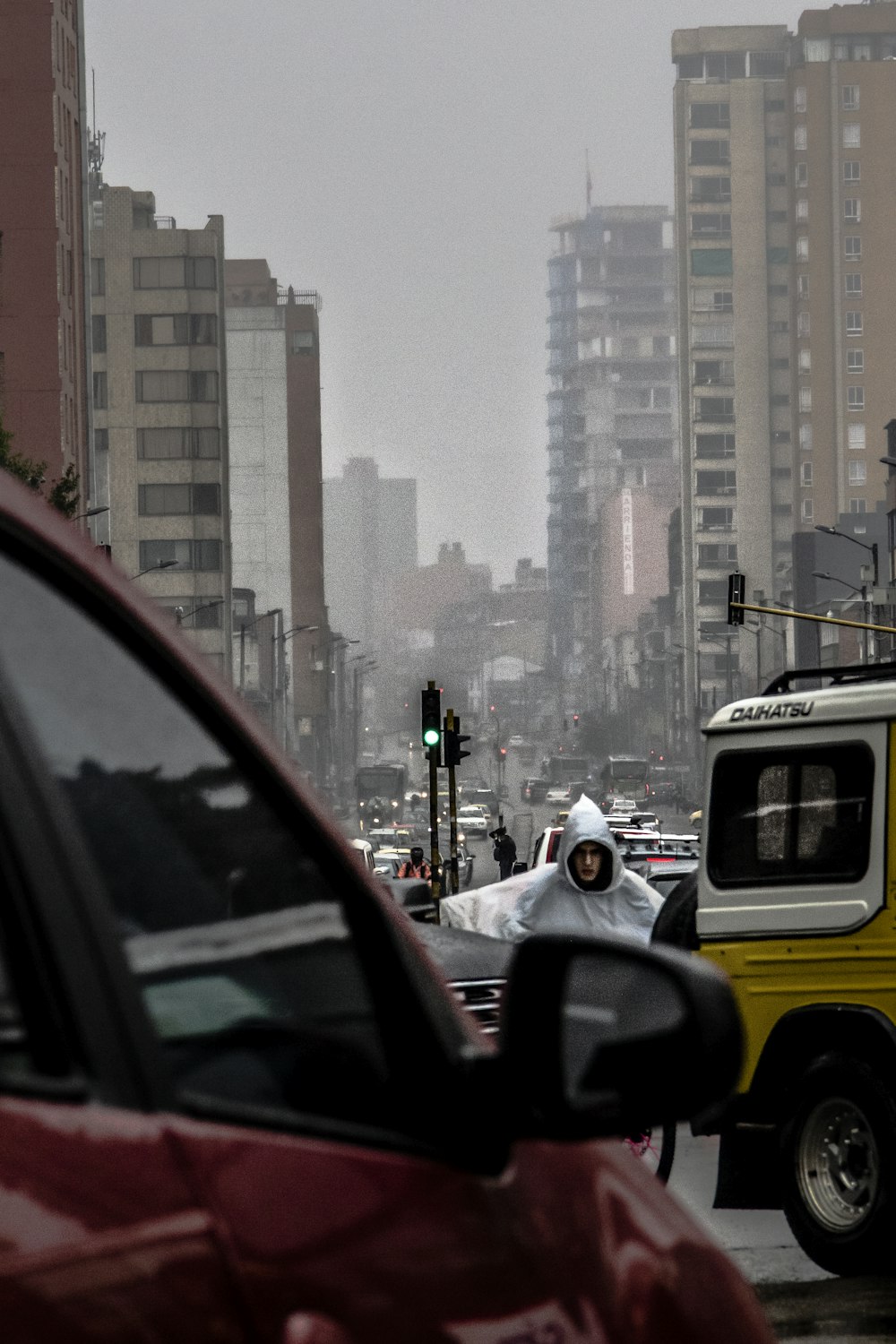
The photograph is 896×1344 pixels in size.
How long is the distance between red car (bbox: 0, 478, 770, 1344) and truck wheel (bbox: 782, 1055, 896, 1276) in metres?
6.88

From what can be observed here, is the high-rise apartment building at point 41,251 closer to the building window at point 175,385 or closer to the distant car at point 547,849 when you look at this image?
the distant car at point 547,849

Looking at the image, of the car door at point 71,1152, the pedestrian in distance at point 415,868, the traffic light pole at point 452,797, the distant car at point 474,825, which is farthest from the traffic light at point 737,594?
the distant car at point 474,825

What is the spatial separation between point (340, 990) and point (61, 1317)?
2.16 ft

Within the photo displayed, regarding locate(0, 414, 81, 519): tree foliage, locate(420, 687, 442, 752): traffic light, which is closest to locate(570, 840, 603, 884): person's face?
locate(420, 687, 442, 752): traffic light

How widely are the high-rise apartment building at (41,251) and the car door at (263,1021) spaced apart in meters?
74.6

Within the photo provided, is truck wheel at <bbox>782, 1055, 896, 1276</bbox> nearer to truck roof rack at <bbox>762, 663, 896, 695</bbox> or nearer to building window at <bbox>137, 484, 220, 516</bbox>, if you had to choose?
truck roof rack at <bbox>762, 663, 896, 695</bbox>

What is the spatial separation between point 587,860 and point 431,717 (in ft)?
71.7

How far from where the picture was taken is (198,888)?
2262 mm

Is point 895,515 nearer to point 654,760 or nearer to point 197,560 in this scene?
point 197,560

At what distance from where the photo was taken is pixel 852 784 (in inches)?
395

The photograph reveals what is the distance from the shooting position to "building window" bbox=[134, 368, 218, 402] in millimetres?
140750

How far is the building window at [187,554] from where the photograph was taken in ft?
449

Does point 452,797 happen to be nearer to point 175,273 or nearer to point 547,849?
point 547,849

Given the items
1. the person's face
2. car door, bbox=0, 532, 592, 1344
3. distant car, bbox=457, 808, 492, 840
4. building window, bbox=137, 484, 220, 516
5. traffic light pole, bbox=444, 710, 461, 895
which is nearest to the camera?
car door, bbox=0, 532, 592, 1344
